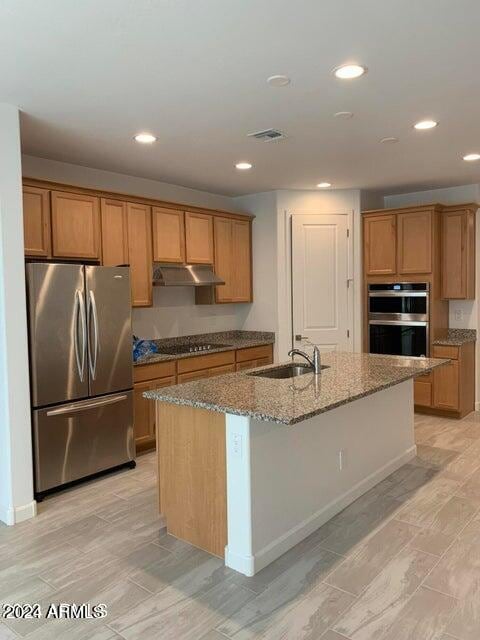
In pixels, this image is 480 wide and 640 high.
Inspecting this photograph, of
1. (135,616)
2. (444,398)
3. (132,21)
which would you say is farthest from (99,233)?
(444,398)

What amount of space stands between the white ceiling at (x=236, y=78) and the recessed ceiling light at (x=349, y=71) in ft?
0.17

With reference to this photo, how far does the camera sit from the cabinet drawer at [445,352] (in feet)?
17.7

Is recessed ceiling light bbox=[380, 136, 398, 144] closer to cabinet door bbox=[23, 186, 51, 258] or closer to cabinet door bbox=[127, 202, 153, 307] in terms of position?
cabinet door bbox=[127, 202, 153, 307]

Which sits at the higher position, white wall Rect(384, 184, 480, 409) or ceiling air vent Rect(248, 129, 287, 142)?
ceiling air vent Rect(248, 129, 287, 142)

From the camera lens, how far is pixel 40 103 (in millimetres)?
3029

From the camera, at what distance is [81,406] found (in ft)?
12.3

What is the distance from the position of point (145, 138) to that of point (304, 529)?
2.97 metres

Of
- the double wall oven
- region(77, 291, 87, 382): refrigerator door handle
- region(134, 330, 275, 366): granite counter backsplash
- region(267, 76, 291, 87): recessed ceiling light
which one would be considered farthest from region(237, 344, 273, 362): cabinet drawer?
region(267, 76, 291, 87): recessed ceiling light

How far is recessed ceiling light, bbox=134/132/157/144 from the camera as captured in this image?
3655mm

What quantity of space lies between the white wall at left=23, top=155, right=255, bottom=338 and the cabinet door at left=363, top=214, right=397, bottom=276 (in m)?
1.61

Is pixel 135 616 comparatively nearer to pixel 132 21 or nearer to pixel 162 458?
pixel 162 458

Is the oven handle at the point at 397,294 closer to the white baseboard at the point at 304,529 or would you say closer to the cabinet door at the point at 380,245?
the cabinet door at the point at 380,245

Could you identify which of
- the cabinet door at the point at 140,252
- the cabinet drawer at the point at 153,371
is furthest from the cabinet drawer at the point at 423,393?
the cabinet door at the point at 140,252

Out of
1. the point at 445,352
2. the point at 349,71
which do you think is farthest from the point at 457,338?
the point at 349,71
